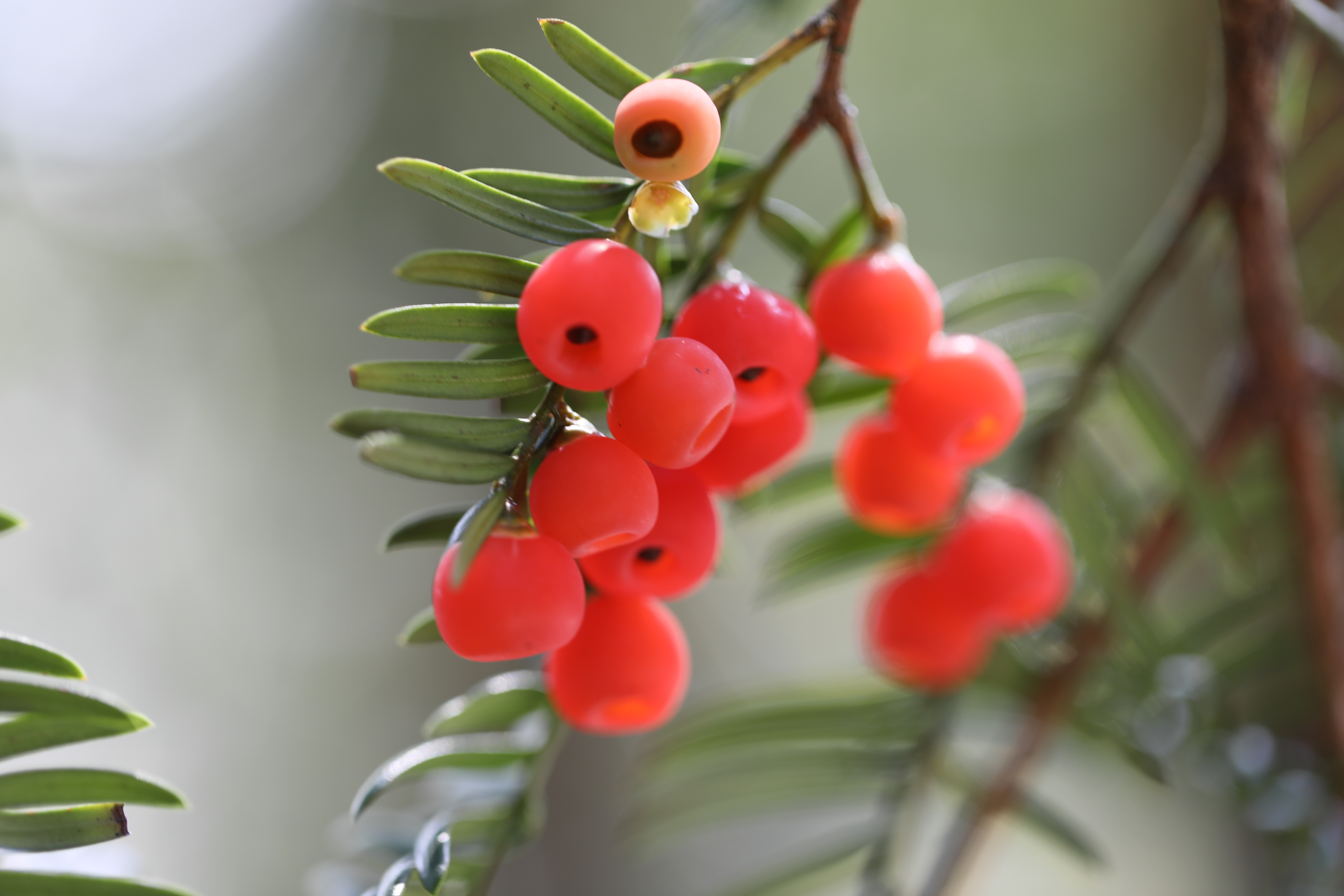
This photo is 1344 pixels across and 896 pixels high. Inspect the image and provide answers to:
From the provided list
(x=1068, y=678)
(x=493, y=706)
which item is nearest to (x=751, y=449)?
(x=493, y=706)

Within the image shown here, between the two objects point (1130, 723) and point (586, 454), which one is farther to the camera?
point (1130, 723)

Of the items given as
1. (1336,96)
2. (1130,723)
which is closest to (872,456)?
(1130,723)

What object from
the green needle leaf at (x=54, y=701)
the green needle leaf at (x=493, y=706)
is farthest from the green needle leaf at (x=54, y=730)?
A: the green needle leaf at (x=493, y=706)

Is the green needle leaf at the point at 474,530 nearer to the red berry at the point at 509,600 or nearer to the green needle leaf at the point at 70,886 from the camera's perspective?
the red berry at the point at 509,600

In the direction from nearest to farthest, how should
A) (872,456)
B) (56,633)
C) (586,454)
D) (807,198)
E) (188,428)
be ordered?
(586,454) → (872,456) → (807,198) → (56,633) → (188,428)

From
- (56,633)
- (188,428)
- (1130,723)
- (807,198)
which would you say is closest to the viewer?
(1130,723)

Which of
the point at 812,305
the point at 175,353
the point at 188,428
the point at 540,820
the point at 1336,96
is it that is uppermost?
the point at 175,353

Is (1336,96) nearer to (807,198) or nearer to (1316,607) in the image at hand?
(1316,607)
